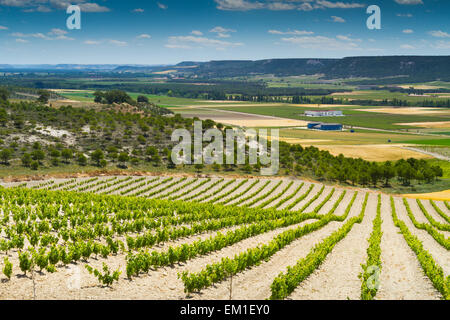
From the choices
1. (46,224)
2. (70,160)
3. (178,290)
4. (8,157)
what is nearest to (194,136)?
(70,160)

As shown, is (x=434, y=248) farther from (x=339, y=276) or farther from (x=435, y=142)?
(x=435, y=142)

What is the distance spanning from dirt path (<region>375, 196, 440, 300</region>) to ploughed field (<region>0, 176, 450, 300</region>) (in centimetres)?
8

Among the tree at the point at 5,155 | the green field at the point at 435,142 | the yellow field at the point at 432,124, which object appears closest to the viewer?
the tree at the point at 5,155

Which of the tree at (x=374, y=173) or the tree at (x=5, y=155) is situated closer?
the tree at (x=5, y=155)

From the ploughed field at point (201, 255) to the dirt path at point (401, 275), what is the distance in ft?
0.26

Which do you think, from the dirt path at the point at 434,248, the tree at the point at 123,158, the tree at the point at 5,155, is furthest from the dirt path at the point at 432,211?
the tree at the point at 5,155

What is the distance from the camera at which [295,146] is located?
107188mm

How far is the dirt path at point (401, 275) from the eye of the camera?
79.7 ft

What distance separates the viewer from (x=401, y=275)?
28297 millimetres

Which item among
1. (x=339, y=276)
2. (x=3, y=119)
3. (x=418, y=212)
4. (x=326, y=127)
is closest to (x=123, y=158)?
(x=3, y=119)

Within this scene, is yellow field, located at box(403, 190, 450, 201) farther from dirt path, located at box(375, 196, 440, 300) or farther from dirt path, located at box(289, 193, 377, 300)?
dirt path, located at box(289, 193, 377, 300)
